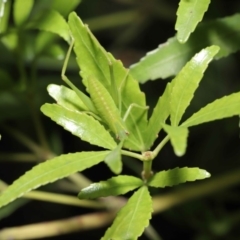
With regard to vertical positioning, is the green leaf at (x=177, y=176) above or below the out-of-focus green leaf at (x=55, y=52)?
below

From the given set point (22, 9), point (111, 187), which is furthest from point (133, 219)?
point (22, 9)

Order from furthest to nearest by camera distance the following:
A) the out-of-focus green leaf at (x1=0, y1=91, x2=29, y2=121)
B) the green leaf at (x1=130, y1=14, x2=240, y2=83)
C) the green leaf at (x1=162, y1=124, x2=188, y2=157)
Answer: the out-of-focus green leaf at (x1=0, y1=91, x2=29, y2=121) < the green leaf at (x1=130, y1=14, x2=240, y2=83) < the green leaf at (x1=162, y1=124, x2=188, y2=157)

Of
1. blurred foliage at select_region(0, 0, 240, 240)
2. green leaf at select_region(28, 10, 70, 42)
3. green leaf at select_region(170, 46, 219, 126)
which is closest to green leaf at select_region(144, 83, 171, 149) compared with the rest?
green leaf at select_region(170, 46, 219, 126)

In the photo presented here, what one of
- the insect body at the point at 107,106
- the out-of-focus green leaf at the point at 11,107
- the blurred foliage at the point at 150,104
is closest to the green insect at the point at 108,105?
the insect body at the point at 107,106

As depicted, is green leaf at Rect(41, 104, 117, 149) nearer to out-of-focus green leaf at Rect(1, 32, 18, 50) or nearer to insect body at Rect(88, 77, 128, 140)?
insect body at Rect(88, 77, 128, 140)

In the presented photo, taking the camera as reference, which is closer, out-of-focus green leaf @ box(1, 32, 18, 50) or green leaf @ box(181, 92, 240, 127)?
green leaf @ box(181, 92, 240, 127)

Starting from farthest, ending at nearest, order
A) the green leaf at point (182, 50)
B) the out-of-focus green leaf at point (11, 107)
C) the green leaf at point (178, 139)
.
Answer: the out-of-focus green leaf at point (11, 107) → the green leaf at point (182, 50) → the green leaf at point (178, 139)

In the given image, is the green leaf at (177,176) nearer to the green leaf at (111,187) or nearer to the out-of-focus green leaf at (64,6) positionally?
the green leaf at (111,187)
